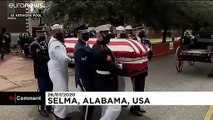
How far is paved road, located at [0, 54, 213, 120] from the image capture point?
3.98m

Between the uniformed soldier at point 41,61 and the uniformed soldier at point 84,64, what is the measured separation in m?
0.52

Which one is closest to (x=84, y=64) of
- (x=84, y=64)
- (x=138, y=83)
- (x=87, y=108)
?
(x=84, y=64)

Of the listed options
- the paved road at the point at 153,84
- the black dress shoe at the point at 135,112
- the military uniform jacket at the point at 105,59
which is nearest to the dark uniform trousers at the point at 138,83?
the black dress shoe at the point at 135,112

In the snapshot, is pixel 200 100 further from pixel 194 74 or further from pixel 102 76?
pixel 194 74

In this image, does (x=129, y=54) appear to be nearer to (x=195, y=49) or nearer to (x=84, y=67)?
(x=84, y=67)

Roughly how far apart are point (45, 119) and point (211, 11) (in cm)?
578

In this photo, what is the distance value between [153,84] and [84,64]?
186cm

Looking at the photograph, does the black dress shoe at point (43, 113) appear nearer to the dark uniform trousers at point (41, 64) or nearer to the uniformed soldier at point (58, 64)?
the dark uniform trousers at point (41, 64)

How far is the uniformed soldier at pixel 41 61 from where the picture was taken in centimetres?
395

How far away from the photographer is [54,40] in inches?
143

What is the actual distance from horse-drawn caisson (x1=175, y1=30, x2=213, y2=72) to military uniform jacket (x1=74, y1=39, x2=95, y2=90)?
329 cm

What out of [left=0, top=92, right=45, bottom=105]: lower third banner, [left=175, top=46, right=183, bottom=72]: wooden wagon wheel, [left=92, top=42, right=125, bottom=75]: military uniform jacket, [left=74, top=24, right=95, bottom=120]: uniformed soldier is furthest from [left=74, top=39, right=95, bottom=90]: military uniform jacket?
[left=175, top=46, right=183, bottom=72]: wooden wagon wheel

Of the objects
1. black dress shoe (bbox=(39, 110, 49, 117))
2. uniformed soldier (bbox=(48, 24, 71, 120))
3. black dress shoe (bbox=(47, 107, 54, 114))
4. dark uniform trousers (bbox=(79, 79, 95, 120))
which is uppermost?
uniformed soldier (bbox=(48, 24, 71, 120))
